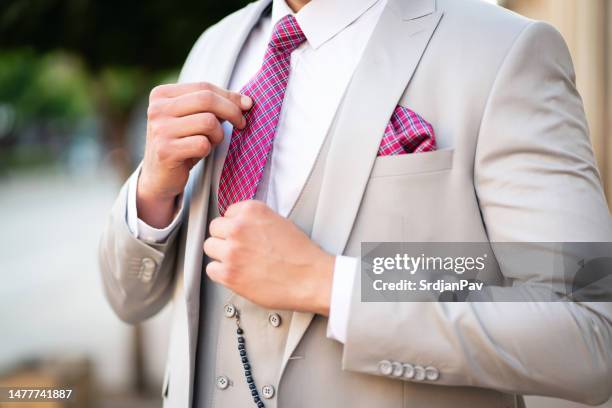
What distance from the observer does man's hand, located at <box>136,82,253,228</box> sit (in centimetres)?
140

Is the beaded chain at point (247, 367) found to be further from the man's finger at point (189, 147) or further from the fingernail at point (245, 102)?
the fingernail at point (245, 102)

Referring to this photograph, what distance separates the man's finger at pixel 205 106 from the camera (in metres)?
1.39

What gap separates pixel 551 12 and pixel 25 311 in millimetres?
7630

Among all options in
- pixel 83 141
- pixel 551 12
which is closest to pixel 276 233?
pixel 551 12

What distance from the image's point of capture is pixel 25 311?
27.5 ft

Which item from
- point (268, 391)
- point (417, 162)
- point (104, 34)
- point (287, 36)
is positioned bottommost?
point (268, 391)

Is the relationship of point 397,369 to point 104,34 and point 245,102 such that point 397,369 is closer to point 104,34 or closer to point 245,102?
point 245,102

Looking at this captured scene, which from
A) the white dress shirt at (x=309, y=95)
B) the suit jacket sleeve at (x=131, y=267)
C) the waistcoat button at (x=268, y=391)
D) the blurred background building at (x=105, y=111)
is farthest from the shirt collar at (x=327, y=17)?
the blurred background building at (x=105, y=111)

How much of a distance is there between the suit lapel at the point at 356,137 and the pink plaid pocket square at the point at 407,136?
0.02 metres

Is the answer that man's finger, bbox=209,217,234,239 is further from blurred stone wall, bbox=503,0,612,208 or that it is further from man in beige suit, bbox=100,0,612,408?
blurred stone wall, bbox=503,0,612,208

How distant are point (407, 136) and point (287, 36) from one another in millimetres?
454

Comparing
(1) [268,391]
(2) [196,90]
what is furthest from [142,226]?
(1) [268,391]

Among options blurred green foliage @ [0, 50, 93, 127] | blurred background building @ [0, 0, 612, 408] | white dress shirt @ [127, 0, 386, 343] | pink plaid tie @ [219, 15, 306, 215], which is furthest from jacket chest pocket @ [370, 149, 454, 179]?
blurred green foliage @ [0, 50, 93, 127]

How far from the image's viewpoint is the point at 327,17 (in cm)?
151
